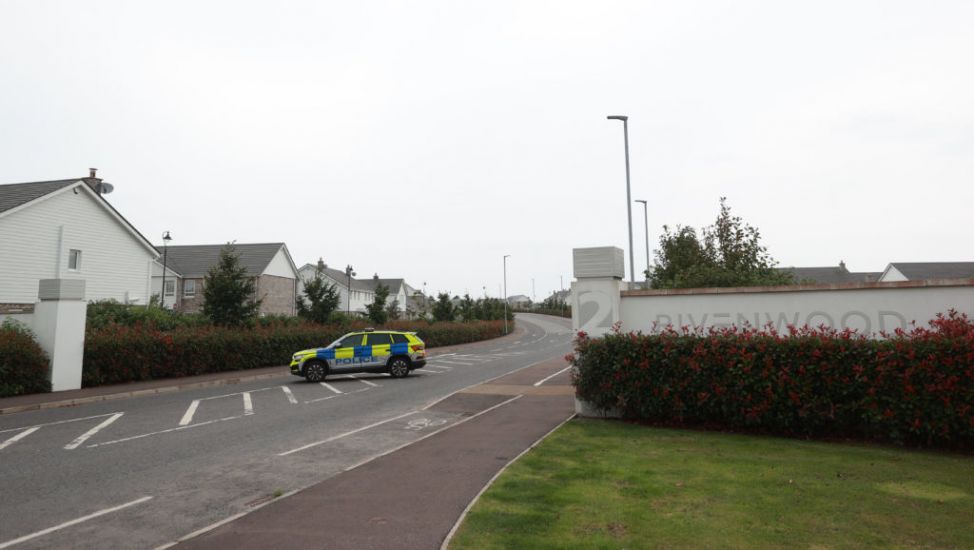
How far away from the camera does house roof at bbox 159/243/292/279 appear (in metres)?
48.4

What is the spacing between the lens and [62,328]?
54.5 ft

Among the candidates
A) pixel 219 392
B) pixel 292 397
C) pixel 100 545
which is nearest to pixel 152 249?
pixel 219 392

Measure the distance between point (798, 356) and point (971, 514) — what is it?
12.6ft

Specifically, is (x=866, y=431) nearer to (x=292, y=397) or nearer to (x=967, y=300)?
(x=967, y=300)

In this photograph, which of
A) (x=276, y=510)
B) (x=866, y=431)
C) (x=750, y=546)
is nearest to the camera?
(x=750, y=546)

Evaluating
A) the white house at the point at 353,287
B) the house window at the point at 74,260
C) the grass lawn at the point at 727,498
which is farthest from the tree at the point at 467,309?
the grass lawn at the point at 727,498

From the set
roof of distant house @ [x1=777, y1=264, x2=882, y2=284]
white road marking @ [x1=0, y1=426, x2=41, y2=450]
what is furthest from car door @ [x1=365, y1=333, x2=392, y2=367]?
roof of distant house @ [x1=777, y1=264, x2=882, y2=284]

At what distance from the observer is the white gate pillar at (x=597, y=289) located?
11.6 metres

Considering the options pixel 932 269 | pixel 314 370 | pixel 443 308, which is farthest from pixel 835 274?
pixel 314 370

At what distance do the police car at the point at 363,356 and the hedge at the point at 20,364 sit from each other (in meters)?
7.19

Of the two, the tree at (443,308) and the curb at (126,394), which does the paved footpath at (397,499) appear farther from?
the tree at (443,308)

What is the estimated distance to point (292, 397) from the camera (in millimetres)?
15781

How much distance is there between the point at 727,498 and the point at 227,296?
2423cm

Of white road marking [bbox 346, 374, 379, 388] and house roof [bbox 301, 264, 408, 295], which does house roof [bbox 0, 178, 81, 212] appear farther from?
house roof [bbox 301, 264, 408, 295]
